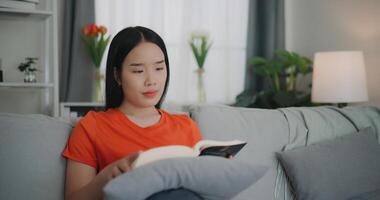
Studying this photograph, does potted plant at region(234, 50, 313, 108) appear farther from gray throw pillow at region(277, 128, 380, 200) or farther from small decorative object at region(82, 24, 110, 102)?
gray throw pillow at region(277, 128, 380, 200)

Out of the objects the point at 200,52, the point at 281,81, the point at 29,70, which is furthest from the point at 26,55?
the point at 281,81

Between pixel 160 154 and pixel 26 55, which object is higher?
pixel 26 55

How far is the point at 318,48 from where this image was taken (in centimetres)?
432

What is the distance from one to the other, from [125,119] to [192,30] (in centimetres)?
279

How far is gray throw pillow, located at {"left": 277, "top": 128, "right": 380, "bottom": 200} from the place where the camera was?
6.88 feet

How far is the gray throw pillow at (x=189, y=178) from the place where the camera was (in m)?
1.27

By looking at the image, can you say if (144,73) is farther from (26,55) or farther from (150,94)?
(26,55)

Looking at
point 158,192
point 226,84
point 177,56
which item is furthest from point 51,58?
point 158,192

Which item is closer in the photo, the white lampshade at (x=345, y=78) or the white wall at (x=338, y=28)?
the white lampshade at (x=345, y=78)

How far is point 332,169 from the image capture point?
2.14m

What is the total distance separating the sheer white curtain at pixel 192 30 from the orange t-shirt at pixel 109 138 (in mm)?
2545

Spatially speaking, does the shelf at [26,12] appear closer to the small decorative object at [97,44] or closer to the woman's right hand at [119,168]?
the small decorative object at [97,44]

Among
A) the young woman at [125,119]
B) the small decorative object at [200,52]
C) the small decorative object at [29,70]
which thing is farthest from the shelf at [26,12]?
the young woman at [125,119]

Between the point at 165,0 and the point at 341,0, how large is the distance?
1325 mm
